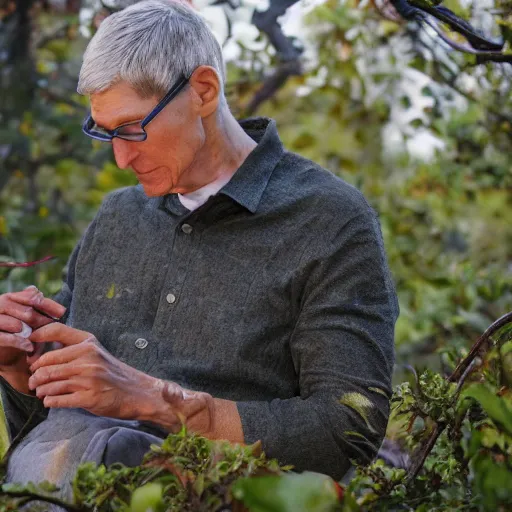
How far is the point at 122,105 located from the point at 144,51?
12cm

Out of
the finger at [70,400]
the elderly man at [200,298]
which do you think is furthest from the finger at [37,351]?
the finger at [70,400]

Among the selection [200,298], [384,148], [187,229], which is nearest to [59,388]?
[200,298]

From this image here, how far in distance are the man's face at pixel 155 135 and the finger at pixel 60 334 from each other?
1.39ft

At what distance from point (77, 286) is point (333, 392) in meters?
0.70

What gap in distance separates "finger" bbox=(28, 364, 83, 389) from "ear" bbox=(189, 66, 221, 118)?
67cm

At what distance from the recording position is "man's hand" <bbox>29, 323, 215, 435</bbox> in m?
1.56

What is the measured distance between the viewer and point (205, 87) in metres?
1.99

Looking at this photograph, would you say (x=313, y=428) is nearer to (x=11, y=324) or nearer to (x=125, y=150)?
(x=11, y=324)

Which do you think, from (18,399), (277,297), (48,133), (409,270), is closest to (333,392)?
(277,297)

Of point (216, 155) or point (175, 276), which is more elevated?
point (216, 155)

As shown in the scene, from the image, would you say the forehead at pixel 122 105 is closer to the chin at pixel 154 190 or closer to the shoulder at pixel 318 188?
the chin at pixel 154 190

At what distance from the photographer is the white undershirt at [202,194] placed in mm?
2045

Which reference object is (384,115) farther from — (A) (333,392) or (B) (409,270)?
(A) (333,392)

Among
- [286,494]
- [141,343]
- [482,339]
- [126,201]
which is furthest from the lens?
[126,201]
